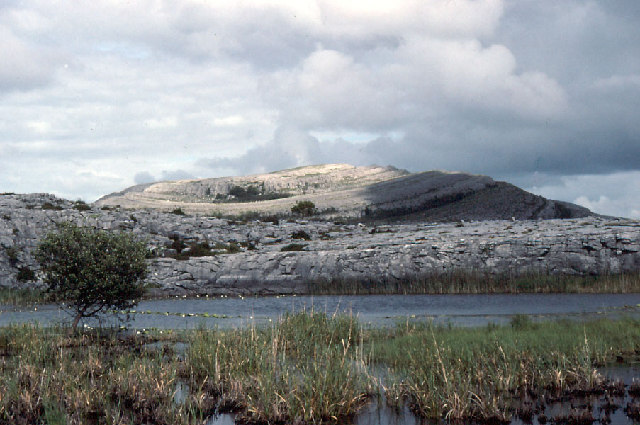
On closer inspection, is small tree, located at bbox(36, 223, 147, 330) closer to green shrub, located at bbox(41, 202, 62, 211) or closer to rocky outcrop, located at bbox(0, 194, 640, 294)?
rocky outcrop, located at bbox(0, 194, 640, 294)

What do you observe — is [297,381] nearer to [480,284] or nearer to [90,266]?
[90,266]

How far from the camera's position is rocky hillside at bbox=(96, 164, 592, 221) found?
86.5 metres

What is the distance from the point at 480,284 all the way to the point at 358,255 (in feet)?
28.5

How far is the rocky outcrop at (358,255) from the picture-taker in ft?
117

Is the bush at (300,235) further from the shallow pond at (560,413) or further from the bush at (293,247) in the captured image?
the shallow pond at (560,413)

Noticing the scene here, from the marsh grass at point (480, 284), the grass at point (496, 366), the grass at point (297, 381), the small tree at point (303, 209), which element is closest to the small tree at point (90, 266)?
Result: the grass at point (297, 381)

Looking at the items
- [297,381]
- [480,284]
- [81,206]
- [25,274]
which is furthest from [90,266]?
[81,206]

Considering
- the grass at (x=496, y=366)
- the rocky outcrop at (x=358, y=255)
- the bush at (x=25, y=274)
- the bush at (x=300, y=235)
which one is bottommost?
the grass at (x=496, y=366)

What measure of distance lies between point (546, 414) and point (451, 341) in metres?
5.15

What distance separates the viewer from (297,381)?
35.2ft

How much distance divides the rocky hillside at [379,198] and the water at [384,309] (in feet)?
99.5

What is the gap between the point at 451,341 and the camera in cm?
1533

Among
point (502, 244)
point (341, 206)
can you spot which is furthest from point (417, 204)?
point (502, 244)

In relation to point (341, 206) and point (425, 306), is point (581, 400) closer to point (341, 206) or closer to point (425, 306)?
point (425, 306)
